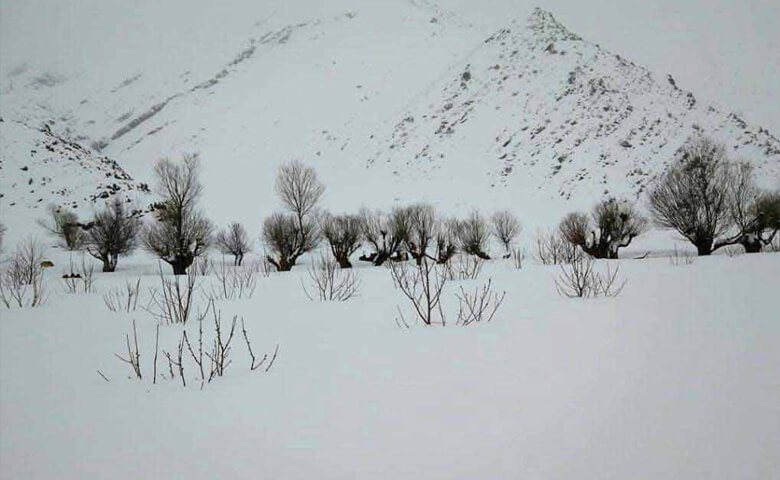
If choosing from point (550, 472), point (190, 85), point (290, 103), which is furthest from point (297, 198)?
point (190, 85)

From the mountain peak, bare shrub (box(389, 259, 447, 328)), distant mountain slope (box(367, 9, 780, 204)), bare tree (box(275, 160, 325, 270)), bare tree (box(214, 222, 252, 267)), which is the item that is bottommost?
bare shrub (box(389, 259, 447, 328))

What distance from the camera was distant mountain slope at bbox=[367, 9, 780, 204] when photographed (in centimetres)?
2891

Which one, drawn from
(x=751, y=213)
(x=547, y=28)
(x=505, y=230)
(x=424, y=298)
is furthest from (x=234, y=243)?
(x=547, y=28)

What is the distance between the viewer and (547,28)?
153 ft

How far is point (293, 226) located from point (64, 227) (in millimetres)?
14835

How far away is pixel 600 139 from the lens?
3181cm

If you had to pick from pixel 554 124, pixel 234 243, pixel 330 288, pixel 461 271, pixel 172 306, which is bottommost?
pixel 172 306

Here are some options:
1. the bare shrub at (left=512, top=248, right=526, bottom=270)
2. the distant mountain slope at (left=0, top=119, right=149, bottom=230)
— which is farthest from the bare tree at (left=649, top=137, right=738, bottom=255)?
the distant mountain slope at (left=0, top=119, right=149, bottom=230)

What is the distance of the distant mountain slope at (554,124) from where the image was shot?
28.9 metres

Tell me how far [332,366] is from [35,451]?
1.64 m

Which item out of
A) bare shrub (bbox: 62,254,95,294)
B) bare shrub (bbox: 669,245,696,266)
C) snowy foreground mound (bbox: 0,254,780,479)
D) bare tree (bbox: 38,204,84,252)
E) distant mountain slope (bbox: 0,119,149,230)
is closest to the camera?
snowy foreground mound (bbox: 0,254,780,479)

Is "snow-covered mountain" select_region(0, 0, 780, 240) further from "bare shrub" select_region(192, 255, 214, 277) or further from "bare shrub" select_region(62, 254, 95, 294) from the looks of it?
"bare shrub" select_region(62, 254, 95, 294)

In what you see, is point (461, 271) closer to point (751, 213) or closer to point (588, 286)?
point (588, 286)

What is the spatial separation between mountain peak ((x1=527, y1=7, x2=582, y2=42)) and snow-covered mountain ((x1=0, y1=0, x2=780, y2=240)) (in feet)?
0.92
